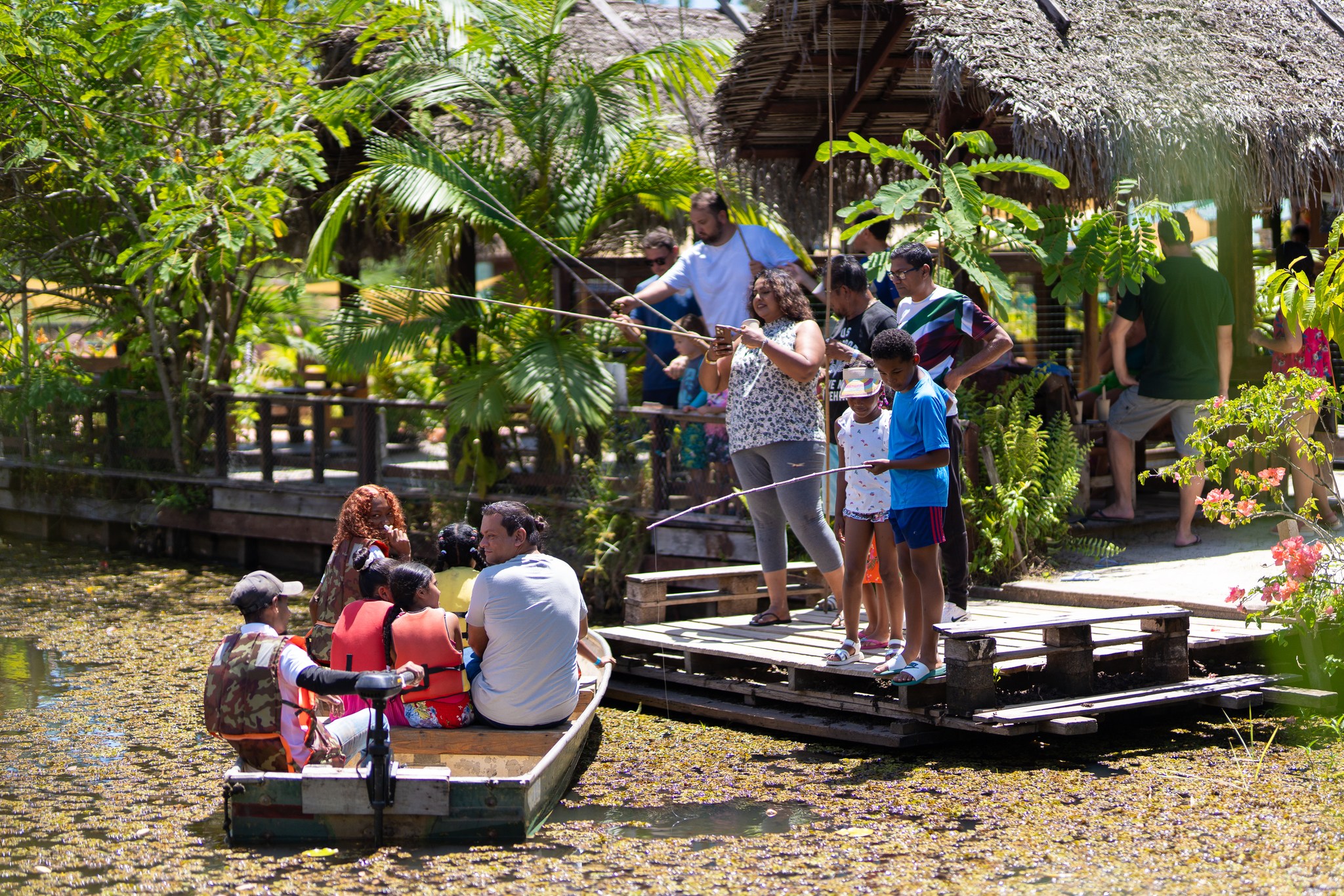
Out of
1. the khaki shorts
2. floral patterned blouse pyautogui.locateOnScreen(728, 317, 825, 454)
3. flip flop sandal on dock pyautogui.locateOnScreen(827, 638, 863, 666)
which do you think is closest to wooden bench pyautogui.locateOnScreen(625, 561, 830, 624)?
floral patterned blouse pyautogui.locateOnScreen(728, 317, 825, 454)

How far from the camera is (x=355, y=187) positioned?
10789 mm

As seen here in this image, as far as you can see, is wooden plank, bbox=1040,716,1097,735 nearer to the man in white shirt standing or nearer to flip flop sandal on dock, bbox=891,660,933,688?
flip flop sandal on dock, bbox=891,660,933,688

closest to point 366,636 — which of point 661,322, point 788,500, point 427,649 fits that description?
point 427,649

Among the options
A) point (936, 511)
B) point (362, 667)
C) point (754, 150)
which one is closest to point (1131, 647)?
point (936, 511)

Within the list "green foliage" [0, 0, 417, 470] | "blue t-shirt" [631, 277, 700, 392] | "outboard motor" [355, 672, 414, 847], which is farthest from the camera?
"green foliage" [0, 0, 417, 470]

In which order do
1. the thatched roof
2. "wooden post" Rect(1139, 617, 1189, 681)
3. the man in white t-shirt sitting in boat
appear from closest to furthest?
the man in white t-shirt sitting in boat → "wooden post" Rect(1139, 617, 1189, 681) → the thatched roof

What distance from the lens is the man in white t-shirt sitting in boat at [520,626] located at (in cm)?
583

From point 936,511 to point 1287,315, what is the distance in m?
1.68

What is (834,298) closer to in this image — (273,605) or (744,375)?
(744,375)

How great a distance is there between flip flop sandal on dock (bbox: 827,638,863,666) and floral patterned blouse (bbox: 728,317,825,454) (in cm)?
104

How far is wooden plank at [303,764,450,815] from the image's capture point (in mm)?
5250

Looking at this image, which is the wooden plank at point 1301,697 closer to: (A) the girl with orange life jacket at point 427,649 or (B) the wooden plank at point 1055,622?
(B) the wooden plank at point 1055,622

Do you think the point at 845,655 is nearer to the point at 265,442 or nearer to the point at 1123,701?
the point at 1123,701

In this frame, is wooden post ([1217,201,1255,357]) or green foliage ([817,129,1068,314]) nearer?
green foliage ([817,129,1068,314])
